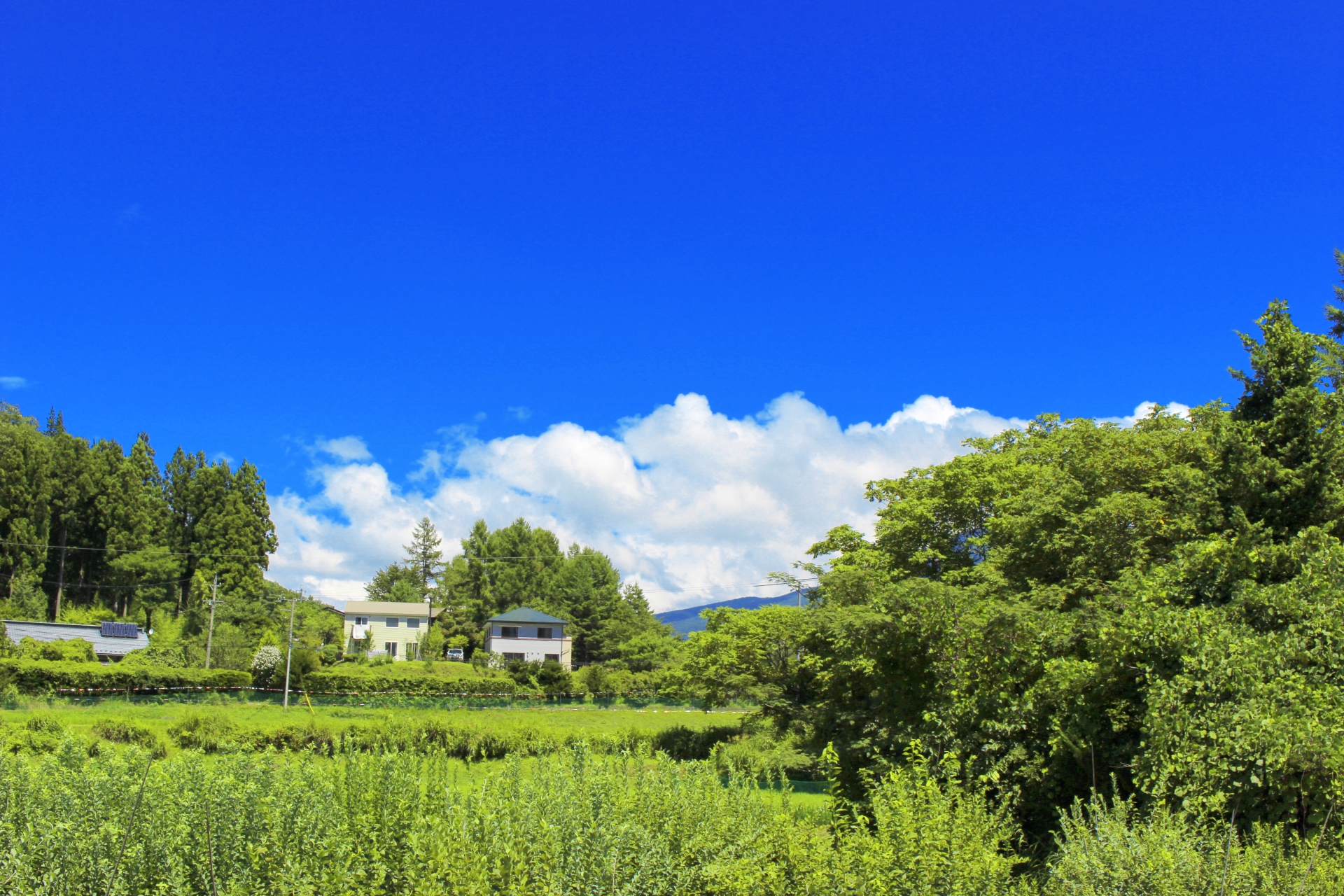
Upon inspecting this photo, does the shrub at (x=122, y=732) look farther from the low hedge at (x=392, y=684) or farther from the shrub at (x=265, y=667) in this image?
the shrub at (x=265, y=667)

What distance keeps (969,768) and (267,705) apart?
3468cm

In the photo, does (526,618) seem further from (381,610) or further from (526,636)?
(381,610)

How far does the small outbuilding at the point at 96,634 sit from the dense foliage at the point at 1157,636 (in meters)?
43.8

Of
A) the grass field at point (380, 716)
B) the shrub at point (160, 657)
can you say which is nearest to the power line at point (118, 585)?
the shrub at point (160, 657)

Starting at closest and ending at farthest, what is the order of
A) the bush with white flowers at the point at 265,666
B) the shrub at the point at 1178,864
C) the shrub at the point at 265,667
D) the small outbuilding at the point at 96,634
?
the shrub at the point at 1178,864
the shrub at the point at 265,667
the bush with white flowers at the point at 265,666
the small outbuilding at the point at 96,634

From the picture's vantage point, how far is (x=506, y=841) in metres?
4.70

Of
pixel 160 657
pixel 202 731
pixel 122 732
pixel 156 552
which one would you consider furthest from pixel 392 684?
pixel 156 552

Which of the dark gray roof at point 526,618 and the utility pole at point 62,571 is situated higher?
the utility pole at point 62,571

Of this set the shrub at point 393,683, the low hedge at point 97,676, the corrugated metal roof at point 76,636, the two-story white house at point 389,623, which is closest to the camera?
the low hedge at point 97,676

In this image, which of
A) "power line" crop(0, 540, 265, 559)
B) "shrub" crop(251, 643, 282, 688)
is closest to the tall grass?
"shrub" crop(251, 643, 282, 688)

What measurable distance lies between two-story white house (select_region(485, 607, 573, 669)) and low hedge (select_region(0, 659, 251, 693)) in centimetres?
2236

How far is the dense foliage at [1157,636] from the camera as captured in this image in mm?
7773

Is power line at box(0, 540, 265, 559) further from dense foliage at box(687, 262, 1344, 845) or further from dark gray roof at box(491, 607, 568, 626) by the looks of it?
dense foliage at box(687, 262, 1344, 845)

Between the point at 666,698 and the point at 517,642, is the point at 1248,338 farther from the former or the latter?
the point at 517,642
